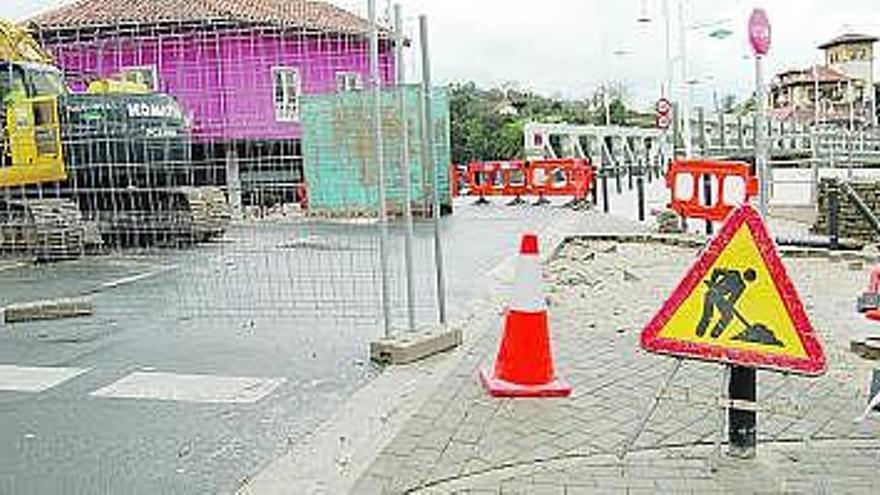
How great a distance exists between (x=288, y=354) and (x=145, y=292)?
13.0 ft

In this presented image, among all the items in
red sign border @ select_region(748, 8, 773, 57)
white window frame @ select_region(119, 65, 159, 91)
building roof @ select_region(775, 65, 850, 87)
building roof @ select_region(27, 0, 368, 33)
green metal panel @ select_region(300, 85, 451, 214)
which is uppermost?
building roof @ select_region(775, 65, 850, 87)

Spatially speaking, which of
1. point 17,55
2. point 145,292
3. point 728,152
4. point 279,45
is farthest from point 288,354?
point 728,152

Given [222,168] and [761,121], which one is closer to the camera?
[761,121]

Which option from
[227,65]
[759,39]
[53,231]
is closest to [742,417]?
[759,39]

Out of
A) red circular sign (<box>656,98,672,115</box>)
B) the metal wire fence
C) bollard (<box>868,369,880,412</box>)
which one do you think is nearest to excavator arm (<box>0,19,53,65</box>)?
the metal wire fence

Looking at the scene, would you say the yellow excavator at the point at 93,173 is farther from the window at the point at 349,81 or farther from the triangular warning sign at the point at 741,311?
the triangular warning sign at the point at 741,311

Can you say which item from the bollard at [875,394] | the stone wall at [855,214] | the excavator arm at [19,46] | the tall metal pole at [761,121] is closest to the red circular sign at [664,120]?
the stone wall at [855,214]

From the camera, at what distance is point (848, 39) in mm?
92688

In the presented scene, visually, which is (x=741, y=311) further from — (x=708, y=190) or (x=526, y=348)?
(x=708, y=190)

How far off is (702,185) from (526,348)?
10759 mm

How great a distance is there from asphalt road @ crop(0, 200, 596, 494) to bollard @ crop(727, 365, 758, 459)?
87.4 inches

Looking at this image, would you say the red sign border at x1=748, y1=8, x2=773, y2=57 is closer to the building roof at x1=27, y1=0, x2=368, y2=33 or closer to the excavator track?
the excavator track

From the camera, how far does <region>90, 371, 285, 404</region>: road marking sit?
6.12 metres

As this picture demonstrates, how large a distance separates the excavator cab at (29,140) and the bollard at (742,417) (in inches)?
437
